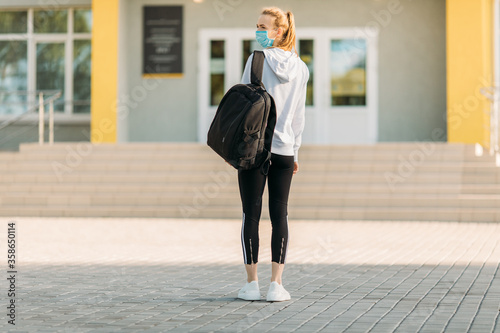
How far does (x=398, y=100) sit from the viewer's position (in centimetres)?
1942

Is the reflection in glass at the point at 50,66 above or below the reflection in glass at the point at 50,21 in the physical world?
below

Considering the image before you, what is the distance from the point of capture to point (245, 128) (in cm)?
508

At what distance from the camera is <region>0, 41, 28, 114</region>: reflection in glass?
21.6 metres

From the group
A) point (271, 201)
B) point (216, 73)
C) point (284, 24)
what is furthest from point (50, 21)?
point (271, 201)

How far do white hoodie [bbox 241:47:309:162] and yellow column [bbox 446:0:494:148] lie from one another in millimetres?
13428

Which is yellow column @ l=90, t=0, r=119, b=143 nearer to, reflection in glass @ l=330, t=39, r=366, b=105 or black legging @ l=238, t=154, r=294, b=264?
reflection in glass @ l=330, t=39, r=366, b=105

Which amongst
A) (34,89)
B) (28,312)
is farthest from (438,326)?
(34,89)

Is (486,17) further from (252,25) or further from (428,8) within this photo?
(252,25)

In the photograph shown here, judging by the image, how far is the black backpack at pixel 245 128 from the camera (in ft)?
16.7

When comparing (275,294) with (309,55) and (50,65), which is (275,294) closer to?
(309,55)

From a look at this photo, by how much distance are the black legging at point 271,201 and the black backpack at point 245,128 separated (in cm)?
10

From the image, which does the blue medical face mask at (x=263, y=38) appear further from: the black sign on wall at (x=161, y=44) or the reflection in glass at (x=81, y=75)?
the reflection in glass at (x=81, y=75)

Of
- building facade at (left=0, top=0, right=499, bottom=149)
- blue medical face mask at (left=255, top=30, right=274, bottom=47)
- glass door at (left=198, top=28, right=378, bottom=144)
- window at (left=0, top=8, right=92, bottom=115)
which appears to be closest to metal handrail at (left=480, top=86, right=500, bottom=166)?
building facade at (left=0, top=0, right=499, bottom=149)

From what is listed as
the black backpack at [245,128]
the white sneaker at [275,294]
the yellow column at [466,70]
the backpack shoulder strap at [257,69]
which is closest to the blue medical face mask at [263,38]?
the backpack shoulder strap at [257,69]
